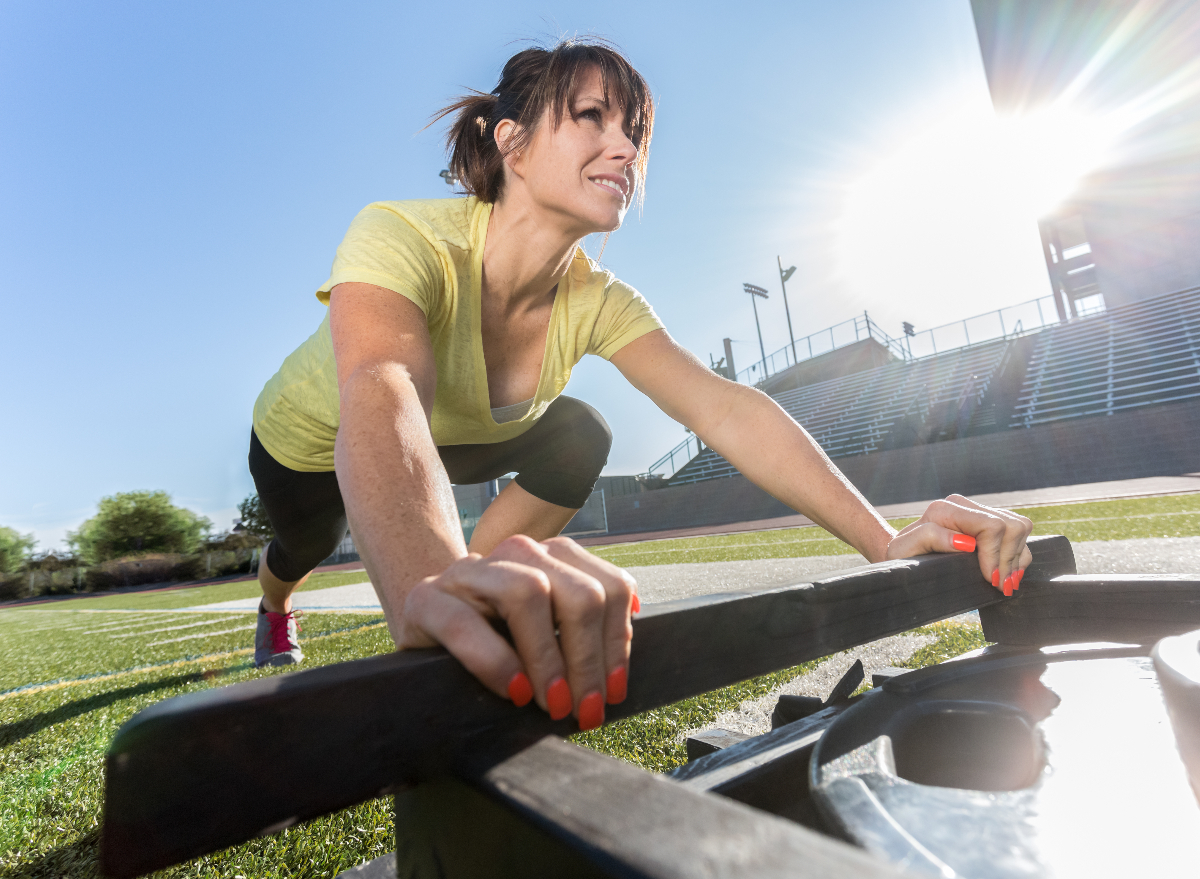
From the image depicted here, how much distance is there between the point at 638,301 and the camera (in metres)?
2.02

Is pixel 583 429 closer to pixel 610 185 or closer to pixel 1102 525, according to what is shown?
pixel 610 185

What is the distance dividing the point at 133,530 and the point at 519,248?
62540 millimetres

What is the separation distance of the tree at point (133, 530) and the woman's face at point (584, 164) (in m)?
60.4

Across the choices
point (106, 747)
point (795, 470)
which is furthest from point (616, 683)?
point (106, 747)

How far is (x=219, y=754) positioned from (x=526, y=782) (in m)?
0.18

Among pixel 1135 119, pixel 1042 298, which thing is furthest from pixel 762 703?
pixel 1135 119

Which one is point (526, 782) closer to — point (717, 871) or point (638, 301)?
point (717, 871)

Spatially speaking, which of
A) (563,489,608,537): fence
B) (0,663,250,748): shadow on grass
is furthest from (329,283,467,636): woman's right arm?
(563,489,608,537): fence

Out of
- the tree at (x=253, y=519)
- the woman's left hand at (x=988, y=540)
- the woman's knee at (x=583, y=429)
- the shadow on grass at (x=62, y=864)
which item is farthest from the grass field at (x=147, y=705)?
the tree at (x=253, y=519)

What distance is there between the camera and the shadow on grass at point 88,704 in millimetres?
2246

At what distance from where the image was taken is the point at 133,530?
167 ft

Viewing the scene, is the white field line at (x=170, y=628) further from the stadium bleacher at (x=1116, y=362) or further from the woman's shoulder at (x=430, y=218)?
the stadium bleacher at (x=1116, y=362)

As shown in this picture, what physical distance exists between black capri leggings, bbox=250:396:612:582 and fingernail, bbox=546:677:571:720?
1908 mm

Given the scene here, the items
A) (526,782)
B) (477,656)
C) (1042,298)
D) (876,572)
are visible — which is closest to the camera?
(526,782)
